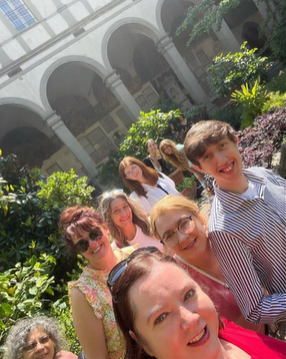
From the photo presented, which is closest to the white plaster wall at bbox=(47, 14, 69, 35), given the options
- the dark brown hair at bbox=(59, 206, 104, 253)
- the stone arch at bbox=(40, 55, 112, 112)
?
the stone arch at bbox=(40, 55, 112, 112)

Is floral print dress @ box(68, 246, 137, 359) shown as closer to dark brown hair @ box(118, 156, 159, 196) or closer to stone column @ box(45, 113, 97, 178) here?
dark brown hair @ box(118, 156, 159, 196)

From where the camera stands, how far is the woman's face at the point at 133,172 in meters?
3.38

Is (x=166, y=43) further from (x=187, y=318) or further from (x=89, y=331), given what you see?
(x=187, y=318)

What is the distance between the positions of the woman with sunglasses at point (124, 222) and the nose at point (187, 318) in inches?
63.9

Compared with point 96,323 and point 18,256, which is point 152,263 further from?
point 18,256

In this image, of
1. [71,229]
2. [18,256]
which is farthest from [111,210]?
[18,256]

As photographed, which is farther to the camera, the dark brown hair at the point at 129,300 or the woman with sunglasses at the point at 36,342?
the woman with sunglasses at the point at 36,342

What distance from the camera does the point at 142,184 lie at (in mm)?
3432

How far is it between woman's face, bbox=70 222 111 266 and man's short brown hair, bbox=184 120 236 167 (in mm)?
854

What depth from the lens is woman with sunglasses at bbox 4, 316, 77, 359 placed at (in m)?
1.94

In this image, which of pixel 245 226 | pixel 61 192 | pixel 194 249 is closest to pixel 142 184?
pixel 194 249

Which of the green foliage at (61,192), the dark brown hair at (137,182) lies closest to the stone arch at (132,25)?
→ the green foliage at (61,192)

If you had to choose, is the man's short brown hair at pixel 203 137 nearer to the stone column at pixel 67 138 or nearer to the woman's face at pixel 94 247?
the woman's face at pixel 94 247

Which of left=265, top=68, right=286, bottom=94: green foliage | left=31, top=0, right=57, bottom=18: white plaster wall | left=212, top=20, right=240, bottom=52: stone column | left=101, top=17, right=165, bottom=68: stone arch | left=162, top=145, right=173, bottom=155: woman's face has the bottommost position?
left=265, top=68, right=286, bottom=94: green foliage
